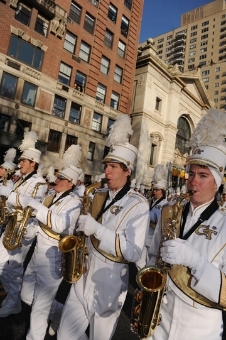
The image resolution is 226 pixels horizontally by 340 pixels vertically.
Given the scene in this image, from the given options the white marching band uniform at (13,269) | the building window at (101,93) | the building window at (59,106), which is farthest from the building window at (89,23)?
the white marching band uniform at (13,269)

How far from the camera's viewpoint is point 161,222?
9.03 feet

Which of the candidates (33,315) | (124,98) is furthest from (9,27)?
(33,315)

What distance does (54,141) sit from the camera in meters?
21.5

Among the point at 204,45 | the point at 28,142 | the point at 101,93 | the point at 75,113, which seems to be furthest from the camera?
the point at 204,45

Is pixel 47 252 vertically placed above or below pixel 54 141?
below

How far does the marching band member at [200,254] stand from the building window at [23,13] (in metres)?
21.9

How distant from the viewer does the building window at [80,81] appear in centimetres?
2311

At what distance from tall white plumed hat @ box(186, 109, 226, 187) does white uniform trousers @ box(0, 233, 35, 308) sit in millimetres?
3945

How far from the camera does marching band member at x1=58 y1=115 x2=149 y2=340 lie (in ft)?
9.18

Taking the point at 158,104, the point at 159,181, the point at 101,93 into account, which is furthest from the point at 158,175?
the point at 158,104

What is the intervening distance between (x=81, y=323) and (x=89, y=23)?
88.9ft

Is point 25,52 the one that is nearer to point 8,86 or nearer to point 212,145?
point 8,86

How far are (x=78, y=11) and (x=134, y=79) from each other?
29.9ft

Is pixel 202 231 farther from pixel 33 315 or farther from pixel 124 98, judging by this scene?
pixel 124 98
